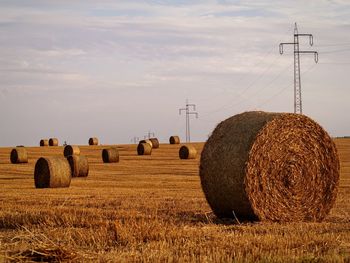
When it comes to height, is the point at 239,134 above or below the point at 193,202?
above

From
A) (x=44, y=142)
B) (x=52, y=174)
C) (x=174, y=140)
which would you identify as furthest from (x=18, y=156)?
(x=174, y=140)

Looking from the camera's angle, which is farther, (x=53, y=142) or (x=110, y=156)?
(x=53, y=142)

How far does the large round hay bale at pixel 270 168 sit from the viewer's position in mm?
12078

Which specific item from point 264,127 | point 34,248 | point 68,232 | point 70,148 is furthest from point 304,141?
point 70,148

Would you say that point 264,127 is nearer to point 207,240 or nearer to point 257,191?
point 257,191

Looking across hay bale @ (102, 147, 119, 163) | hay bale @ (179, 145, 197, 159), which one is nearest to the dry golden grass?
hay bale @ (102, 147, 119, 163)

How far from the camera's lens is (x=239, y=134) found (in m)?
12.3

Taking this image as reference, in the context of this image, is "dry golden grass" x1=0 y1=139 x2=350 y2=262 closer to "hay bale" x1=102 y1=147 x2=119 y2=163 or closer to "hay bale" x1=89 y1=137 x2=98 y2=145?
"hay bale" x1=102 y1=147 x2=119 y2=163

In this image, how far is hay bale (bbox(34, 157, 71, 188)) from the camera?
21.6m

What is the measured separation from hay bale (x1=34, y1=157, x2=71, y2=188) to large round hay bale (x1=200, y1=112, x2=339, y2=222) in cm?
999

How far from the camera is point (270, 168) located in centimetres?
1245

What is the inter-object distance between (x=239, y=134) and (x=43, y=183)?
11336mm

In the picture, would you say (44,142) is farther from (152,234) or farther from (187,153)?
(152,234)

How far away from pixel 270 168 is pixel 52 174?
1101cm
